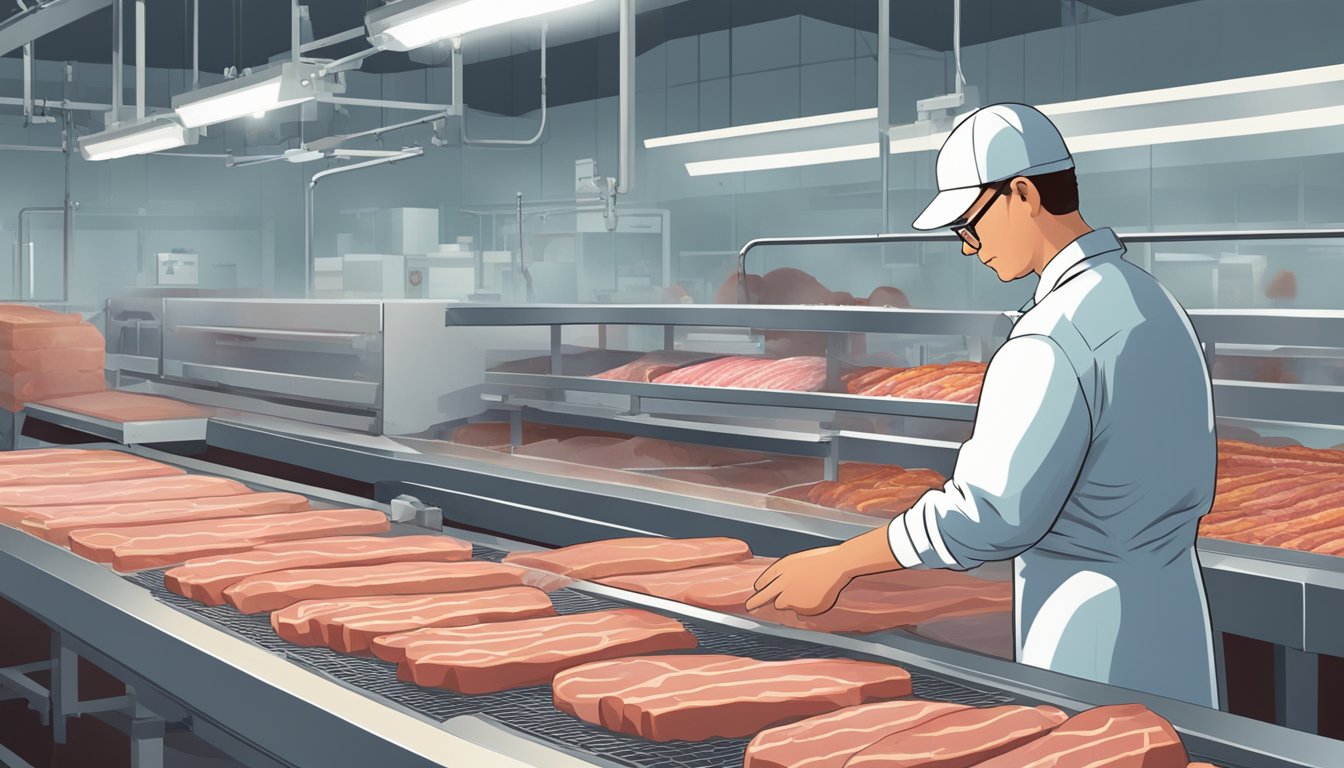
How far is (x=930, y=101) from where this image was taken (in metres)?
4.49

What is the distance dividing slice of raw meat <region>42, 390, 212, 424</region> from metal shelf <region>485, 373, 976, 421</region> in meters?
1.53

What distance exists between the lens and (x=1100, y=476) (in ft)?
5.17

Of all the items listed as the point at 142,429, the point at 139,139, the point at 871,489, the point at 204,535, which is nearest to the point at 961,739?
the point at 204,535

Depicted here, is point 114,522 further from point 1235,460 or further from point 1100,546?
point 1235,460

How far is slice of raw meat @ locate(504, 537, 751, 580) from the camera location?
7.04 ft

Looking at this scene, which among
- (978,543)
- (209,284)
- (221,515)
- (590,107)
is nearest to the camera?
(978,543)

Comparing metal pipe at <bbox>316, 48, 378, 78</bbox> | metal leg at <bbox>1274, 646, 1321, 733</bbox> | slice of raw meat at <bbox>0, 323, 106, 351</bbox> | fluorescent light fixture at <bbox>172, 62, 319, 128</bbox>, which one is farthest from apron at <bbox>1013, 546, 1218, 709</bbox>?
slice of raw meat at <bbox>0, 323, 106, 351</bbox>

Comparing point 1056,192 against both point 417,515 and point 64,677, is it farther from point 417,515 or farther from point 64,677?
point 64,677

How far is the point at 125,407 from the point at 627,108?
2427 millimetres

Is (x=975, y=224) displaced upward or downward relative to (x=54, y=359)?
upward

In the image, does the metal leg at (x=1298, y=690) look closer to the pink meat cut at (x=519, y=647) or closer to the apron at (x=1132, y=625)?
the apron at (x=1132, y=625)

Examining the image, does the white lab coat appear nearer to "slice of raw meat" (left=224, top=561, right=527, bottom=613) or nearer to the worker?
the worker

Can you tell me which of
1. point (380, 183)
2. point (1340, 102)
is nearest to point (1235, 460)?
point (1340, 102)

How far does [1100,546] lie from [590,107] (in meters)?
10.5
